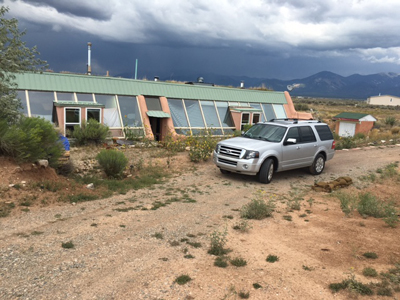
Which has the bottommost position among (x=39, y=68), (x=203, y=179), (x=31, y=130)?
(x=203, y=179)

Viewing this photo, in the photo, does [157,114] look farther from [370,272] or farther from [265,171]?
[370,272]

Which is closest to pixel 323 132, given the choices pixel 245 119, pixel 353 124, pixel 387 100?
pixel 245 119

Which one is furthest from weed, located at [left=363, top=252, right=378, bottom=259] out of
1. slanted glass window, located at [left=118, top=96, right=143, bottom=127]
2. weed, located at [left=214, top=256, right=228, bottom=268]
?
slanted glass window, located at [left=118, top=96, right=143, bottom=127]

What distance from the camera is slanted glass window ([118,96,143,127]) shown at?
57.7 feet

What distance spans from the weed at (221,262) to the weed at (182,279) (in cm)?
54

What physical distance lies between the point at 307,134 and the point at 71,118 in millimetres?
10974

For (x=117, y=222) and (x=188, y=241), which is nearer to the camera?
(x=188, y=241)

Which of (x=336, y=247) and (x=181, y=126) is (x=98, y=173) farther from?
(x=181, y=126)

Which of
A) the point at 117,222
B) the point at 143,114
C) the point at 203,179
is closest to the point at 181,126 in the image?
the point at 143,114

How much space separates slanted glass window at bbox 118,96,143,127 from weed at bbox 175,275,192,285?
14146 millimetres

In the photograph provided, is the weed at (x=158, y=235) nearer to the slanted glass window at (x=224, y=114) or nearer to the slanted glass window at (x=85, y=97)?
the slanted glass window at (x=85, y=97)

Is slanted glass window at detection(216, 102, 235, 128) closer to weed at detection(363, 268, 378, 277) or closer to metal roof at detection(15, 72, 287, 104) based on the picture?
metal roof at detection(15, 72, 287, 104)

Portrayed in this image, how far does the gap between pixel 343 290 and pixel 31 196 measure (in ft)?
20.1

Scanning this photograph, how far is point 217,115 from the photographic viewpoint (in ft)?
67.7
